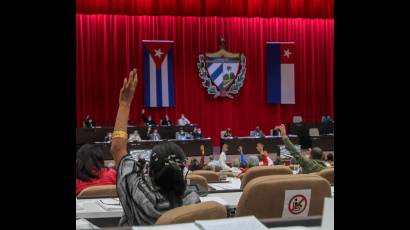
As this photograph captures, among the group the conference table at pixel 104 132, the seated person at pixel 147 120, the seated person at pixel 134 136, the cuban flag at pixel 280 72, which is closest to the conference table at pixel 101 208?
the conference table at pixel 104 132

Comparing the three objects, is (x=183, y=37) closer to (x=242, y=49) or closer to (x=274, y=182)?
(x=242, y=49)

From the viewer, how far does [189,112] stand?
55.6 ft

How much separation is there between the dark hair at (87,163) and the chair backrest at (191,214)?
259 cm

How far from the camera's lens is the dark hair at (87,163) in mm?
4340

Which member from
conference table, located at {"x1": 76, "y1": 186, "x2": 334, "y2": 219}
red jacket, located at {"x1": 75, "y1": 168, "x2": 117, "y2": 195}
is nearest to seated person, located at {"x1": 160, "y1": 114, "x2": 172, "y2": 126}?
red jacket, located at {"x1": 75, "y1": 168, "x2": 117, "y2": 195}

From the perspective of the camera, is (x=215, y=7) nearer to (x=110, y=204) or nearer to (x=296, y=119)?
(x=296, y=119)

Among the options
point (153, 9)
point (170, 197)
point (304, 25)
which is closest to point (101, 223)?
point (170, 197)

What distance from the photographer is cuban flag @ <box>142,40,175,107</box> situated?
1603 cm

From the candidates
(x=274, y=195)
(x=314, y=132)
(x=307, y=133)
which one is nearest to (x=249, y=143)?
(x=307, y=133)

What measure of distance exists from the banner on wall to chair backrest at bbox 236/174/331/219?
14.1m

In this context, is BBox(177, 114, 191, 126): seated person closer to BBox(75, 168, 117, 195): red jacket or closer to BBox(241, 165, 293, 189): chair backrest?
BBox(75, 168, 117, 195): red jacket

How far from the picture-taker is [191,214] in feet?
5.84

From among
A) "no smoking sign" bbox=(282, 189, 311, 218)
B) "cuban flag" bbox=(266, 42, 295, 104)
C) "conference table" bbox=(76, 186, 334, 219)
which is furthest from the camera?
"cuban flag" bbox=(266, 42, 295, 104)
